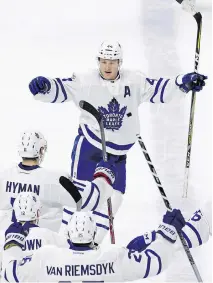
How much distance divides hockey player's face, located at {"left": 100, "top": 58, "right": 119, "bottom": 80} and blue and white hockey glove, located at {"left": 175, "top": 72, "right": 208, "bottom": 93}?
352 millimetres

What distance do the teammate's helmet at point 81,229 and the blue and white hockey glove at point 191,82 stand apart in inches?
64.8

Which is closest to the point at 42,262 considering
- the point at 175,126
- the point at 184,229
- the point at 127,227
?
the point at 184,229

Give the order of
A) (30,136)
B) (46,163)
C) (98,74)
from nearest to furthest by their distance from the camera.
A: 1. (30,136)
2. (98,74)
3. (46,163)

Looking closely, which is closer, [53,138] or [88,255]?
[88,255]

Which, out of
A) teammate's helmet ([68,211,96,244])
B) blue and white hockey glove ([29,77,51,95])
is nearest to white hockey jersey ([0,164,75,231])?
blue and white hockey glove ([29,77,51,95])

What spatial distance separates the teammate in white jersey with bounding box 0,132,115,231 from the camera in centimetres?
607

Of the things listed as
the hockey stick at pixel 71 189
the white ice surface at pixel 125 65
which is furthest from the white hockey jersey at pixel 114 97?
the hockey stick at pixel 71 189

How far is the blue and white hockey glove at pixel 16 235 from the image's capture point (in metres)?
5.46

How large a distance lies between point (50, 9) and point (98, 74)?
4128 mm

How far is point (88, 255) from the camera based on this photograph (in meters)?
5.11

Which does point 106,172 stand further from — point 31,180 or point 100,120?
point 100,120

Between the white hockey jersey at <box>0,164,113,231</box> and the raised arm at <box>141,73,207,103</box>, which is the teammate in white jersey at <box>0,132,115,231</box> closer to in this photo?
the white hockey jersey at <box>0,164,113,231</box>

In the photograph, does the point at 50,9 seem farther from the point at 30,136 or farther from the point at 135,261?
the point at 135,261

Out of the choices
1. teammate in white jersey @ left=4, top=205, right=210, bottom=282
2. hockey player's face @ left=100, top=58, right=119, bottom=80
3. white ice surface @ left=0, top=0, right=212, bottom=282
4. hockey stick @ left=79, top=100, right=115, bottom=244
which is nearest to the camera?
teammate in white jersey @ left=4, top=205, right=210, bottom=282
